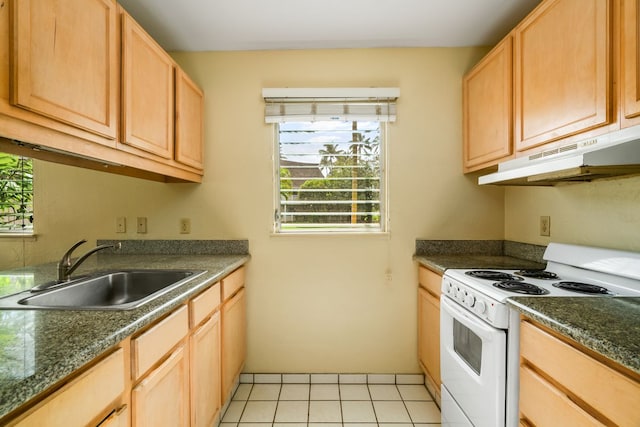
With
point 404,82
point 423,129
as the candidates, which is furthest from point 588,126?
point 404,82

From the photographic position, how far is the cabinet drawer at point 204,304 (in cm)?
140

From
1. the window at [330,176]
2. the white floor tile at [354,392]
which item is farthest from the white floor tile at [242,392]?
the window at [330,176]

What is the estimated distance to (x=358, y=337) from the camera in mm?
2334

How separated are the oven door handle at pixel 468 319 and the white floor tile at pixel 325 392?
102 cm

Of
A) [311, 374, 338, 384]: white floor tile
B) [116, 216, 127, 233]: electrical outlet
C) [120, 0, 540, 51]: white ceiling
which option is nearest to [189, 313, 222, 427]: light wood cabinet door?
[311, 374, 338, 384]: white floor tile

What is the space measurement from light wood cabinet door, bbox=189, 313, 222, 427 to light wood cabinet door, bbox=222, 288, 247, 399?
94mm

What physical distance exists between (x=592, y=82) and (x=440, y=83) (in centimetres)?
118

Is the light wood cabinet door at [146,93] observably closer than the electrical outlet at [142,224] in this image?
Yes

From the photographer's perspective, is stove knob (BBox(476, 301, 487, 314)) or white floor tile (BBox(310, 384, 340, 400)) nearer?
stove knob (BBox(476, 301, 487, 314))

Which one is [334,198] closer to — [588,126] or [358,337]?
[358,337]

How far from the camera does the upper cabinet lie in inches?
36.9

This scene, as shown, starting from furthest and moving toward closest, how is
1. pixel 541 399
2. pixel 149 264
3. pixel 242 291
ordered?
pixel 242 291
pixel 149 264
pixel 541 399

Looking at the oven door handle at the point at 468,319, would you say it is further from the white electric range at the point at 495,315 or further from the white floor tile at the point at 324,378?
the white floor tile at the point at 324,378

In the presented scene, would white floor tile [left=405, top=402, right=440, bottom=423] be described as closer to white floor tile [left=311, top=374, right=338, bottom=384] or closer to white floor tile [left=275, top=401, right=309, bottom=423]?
white floor tile [left=311, top=374, right=338, bottom=384]
